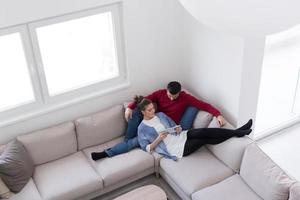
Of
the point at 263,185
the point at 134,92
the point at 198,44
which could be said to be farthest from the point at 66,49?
the point at 263,185

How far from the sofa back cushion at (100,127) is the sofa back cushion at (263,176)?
5.22 ft

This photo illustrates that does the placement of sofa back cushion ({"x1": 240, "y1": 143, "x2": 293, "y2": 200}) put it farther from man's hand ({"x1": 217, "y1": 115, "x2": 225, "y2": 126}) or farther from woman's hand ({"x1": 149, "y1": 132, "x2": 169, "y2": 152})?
woman's hand ({"x1": 149, "y1": 132, "x2": 169, "y2": 152})

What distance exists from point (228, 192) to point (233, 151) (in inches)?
18.7

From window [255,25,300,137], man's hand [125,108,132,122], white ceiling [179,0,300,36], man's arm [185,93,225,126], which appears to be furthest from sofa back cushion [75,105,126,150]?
white ceiling [179,0,300,36]

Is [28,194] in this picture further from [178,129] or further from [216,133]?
[216,133]

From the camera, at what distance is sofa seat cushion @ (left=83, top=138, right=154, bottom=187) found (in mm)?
4297

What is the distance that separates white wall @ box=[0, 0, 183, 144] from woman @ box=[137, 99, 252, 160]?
59 centimetres

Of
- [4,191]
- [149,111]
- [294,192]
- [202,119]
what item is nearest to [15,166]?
[4,191]

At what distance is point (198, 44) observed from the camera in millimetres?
4863

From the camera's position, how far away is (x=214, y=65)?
185 inches

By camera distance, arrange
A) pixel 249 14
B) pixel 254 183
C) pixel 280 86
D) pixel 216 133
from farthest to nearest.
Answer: pixel 280 86, pixel 216 133, pixel 254 183, pixel 249 14

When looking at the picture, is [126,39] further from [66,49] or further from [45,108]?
[45,108]

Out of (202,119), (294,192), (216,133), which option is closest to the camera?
(294,192)

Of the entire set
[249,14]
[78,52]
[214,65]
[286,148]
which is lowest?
[286,148]
